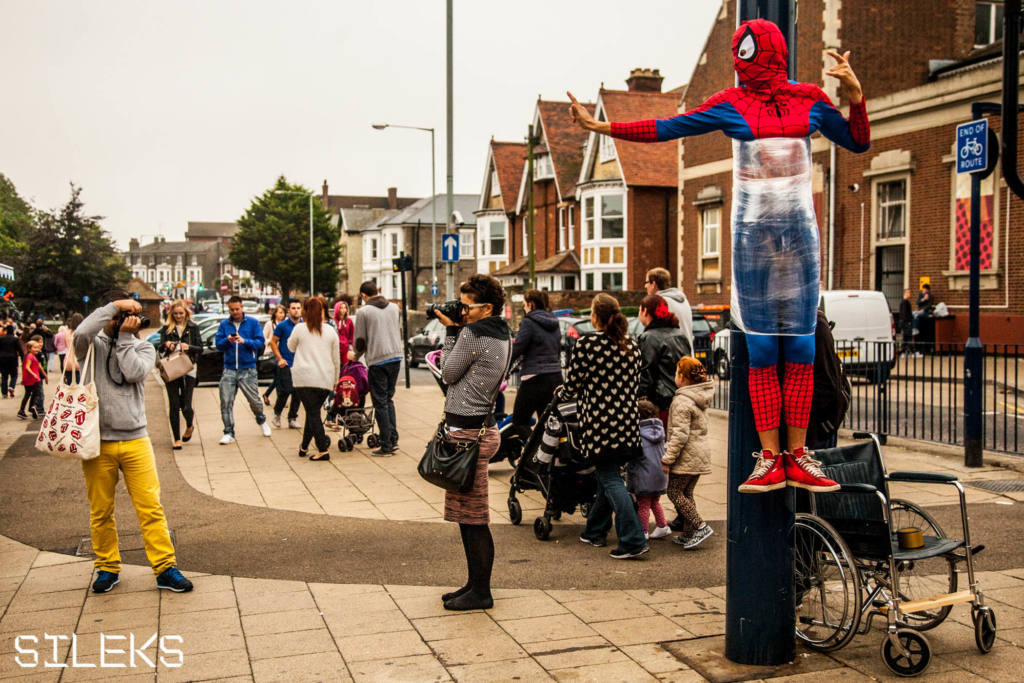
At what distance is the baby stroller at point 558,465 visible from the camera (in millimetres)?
7211

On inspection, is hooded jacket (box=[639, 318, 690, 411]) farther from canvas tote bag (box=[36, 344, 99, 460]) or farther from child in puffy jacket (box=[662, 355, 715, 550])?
canvas tote bag (box=[36, 344, 99, 460])

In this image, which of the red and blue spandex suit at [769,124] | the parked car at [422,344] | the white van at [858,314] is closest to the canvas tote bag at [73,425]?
the red and blue spandex suit at [769,124]

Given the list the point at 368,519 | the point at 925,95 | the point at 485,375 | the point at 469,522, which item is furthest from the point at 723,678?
the point at 925,95

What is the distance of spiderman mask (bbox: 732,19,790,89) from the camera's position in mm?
→ 4148

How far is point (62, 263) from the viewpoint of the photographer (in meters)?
39.6

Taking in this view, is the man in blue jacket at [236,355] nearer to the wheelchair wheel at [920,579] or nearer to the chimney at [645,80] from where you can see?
the wheelchair wheel at [920,579]

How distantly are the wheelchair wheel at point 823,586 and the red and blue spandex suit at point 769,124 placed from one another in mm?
841

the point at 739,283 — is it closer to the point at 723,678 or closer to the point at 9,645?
the point at 723,678

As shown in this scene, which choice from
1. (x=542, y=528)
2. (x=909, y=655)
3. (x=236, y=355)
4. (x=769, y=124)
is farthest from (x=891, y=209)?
(x=769, y=124)

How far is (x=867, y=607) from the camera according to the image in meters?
4.61

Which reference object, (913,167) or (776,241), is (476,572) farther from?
(913,167)

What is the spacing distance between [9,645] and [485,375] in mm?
2993

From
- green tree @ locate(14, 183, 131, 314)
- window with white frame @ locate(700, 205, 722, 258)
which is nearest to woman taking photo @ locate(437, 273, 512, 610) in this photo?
window with white frame @ locate(700, 205, 722, 258)

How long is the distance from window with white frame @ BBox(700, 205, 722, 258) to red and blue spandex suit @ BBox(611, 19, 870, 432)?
3305cm
